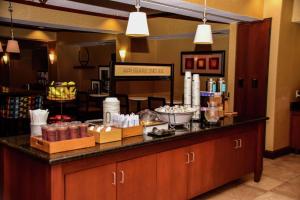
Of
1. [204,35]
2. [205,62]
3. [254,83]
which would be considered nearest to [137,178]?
[204,35]

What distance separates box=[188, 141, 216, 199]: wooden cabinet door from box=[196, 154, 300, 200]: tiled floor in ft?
1.20

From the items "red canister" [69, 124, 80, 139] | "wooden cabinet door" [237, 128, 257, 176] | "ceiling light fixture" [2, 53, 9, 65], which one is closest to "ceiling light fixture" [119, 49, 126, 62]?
"wooden cabinet door" [237, 128, 257, 176]

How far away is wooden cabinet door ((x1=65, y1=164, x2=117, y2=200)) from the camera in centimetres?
229

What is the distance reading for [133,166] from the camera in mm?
2689

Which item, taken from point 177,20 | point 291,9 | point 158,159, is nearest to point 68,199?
point 158,159

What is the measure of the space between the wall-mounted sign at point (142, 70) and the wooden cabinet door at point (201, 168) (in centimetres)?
142

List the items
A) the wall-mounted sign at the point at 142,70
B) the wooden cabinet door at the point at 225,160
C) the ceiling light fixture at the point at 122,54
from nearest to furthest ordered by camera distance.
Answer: the wooden cabinet door at the point at 225,160 < the wall-mounted sign at the point at 142,70 < the ceiling light fixture at the point at 122,54

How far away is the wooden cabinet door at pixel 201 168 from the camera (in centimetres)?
324

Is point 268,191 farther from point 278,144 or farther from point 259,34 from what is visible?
point 259,34

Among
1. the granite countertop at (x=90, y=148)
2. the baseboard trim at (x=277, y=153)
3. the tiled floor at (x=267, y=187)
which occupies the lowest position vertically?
the tiled floor at (x=267, y=187)

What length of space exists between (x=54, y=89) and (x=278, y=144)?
4.00m

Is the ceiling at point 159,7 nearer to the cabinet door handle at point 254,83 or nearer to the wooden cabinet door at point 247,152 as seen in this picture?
the cabinet door handle at point 254,83

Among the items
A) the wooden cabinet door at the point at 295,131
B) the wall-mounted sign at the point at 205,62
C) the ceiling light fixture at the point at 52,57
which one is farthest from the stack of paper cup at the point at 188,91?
the ceiling light fixture at the point at 52,57

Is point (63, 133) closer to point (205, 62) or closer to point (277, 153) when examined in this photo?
point (277, 153)
